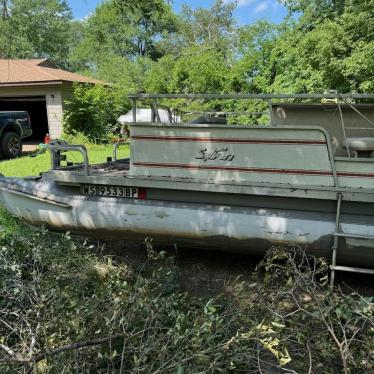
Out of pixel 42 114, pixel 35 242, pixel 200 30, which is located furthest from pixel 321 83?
pixel 200 30

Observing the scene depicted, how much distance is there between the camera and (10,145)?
544 inches

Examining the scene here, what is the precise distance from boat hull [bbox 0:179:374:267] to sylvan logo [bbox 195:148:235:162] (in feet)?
1.50

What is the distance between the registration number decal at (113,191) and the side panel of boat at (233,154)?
0.19 meters

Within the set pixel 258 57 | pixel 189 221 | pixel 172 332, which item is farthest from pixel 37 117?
pixel 172 332

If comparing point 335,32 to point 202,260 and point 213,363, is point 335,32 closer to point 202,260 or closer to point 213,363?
point 202,260

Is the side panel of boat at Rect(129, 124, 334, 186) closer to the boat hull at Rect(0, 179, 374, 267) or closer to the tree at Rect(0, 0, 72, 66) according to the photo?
the boat hull at Rect(0, 179, 374, 267)

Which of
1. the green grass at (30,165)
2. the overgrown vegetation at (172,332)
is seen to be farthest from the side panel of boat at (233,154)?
the green grass at (30,165)

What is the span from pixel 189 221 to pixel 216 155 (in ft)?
2.27

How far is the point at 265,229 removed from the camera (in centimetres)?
452

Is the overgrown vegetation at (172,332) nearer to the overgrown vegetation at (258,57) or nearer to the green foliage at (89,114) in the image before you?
the overgrown vegetation at (258,57)

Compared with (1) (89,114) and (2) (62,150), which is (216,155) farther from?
(1) (89,114)

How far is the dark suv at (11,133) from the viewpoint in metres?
13.6

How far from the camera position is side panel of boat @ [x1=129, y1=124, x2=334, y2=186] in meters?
4.39

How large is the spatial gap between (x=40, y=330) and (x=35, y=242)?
1.94 meters
